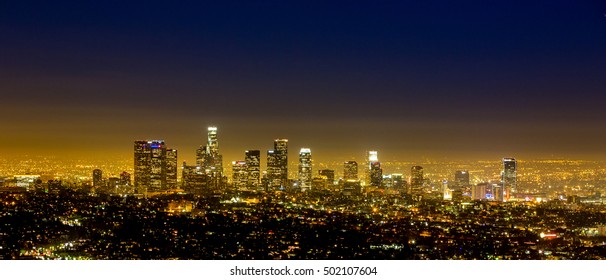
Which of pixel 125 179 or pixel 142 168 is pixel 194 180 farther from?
pixel 125 179

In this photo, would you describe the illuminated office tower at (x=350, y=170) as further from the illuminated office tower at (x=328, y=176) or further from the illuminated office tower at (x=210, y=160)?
the illuminated office tower at (x=210, y=160)

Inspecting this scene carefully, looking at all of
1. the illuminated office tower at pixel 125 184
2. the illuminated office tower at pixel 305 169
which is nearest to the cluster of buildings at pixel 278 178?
the illuminated office tower at pixel 305 169

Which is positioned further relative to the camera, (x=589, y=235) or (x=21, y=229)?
(x=589, y=235)

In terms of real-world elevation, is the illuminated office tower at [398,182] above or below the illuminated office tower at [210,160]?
below

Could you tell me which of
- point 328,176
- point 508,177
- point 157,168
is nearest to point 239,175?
point 157,168
